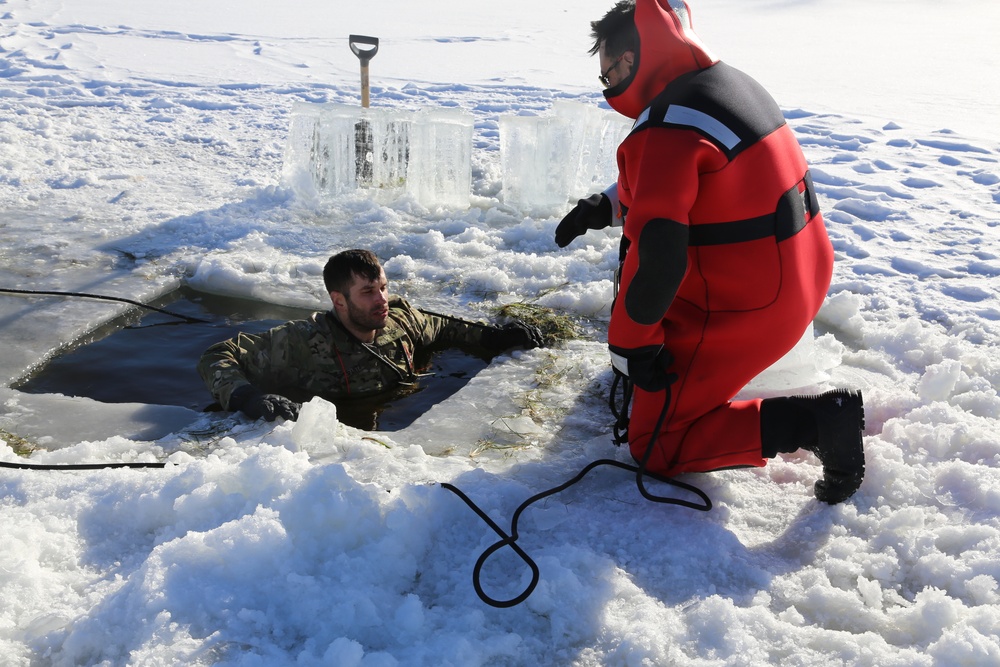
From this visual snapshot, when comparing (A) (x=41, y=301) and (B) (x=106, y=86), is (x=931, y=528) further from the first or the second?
(B) (x=106, y=86)

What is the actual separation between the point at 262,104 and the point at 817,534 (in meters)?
9.25

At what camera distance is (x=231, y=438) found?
3.25 m

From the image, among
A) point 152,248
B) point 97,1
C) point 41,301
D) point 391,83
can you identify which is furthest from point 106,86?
point 97,1

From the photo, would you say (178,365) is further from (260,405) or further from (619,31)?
(619,31)

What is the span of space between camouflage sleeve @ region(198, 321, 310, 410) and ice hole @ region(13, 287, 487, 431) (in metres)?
0.24

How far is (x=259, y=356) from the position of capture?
12.9 feet

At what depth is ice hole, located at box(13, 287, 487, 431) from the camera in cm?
398

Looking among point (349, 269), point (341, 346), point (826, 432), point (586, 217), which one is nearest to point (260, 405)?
point (341, 346)

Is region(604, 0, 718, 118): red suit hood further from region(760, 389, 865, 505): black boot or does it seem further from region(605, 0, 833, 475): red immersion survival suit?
region(760, 389, 865, 505): black boot

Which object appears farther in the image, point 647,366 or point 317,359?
point 317,359

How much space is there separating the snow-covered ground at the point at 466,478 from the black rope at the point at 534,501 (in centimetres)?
4

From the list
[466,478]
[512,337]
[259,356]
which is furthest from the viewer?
[512,337]

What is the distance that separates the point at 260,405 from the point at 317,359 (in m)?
0.63

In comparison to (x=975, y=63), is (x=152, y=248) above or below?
below
